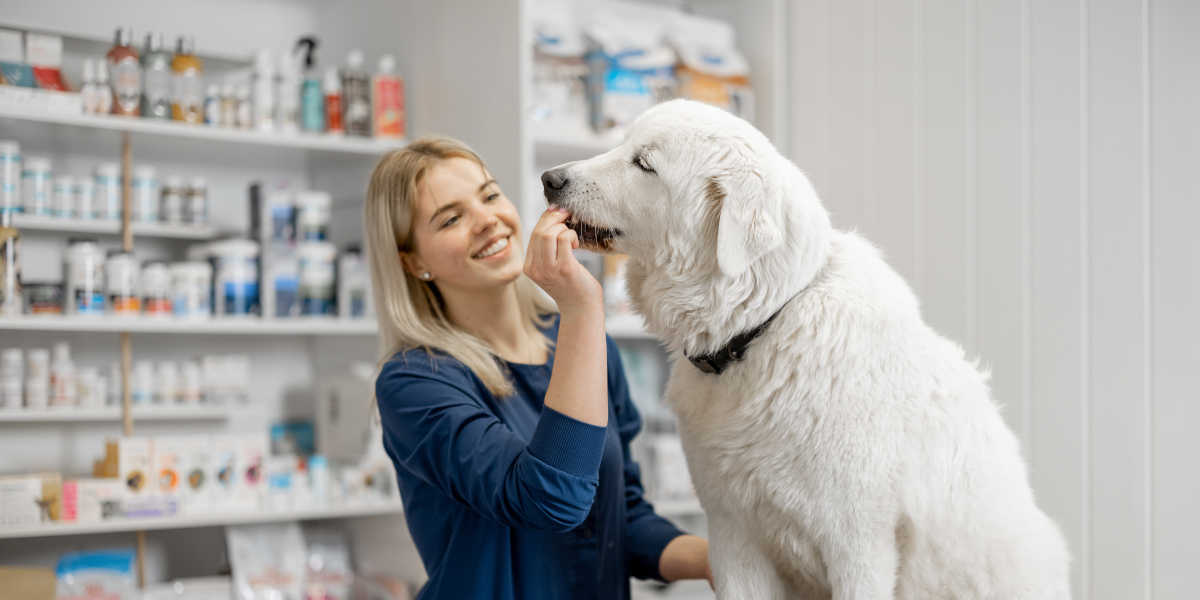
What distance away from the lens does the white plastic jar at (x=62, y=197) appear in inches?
92.8

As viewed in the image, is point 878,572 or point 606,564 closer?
point 878,572

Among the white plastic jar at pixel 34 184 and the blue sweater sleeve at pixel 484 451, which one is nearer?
the blue sweater sleeve at pixel 484 451

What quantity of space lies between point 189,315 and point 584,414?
1.84 meters

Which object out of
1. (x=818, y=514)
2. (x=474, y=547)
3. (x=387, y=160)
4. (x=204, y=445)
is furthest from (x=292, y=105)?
(x=818, y=514)

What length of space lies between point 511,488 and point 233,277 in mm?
1768

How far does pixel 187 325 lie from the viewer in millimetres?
2355

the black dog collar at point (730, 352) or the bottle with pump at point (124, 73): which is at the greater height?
the bottle with pump at point (124, 73)

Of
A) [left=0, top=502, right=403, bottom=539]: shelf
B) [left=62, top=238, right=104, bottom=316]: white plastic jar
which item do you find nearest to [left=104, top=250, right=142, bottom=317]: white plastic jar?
[left=62, top=238, right=104, bottom=316]: white plastic jar

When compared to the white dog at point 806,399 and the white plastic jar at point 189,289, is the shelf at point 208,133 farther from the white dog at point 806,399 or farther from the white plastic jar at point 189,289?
the white dog at point 806,399

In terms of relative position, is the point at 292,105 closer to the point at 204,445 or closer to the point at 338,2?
the point at 338,2

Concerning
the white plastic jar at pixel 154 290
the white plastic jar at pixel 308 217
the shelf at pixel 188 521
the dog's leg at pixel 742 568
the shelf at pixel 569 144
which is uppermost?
the shelf at pixel 569 144

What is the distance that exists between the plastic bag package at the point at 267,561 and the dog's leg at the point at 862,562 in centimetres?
201

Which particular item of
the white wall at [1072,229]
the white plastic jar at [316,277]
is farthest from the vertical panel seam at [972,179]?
the white plastic jar at [316,277]

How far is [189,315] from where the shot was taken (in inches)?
95.2
